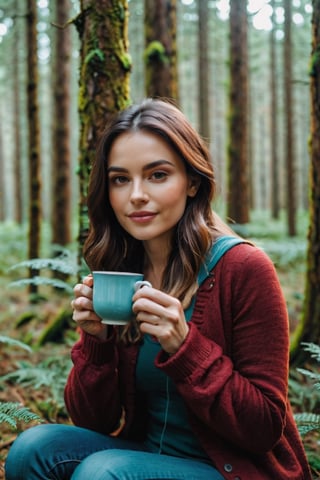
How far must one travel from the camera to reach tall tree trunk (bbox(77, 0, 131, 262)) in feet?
12.0

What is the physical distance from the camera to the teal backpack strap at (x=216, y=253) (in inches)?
90.6

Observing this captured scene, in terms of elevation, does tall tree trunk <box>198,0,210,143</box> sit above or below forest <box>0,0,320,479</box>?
above

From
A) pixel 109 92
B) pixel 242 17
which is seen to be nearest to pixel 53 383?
pixel 109 92

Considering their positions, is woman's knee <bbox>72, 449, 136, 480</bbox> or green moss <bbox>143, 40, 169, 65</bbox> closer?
woman's knee <bbox>72, 449, 136, 480</bbox>

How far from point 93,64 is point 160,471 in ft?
8.93

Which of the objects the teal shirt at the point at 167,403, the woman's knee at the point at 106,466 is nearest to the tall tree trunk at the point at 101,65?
the teal shirt at the point at 167,403

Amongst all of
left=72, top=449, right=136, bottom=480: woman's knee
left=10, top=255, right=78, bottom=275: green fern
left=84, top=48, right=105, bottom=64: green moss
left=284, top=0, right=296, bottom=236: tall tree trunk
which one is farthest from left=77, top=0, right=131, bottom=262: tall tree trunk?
left=284, top=0, right=296, bottom=236: tall tree trunk


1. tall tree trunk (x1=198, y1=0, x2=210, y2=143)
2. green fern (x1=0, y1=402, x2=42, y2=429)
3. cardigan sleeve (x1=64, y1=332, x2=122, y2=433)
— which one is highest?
tall tree trunk (x1=198, y1=0, x2=210, y2=143)

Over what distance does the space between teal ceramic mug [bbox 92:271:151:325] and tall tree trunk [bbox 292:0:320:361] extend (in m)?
2.79

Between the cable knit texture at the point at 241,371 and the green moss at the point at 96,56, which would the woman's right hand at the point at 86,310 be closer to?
the cable knit texture at the point at 241,371

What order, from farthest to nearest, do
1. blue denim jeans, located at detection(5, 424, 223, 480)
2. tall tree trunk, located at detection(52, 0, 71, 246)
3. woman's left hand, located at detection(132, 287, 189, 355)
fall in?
tall tree trunk, located at detection(52, 0, 71, 246), blue denim jeans, located at detection(5, 424, 223, 480), woman's left hand, located at detection(132, 287, 189, 355)

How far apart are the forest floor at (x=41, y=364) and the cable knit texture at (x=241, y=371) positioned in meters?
1.14

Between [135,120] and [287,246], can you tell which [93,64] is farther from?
[287,246]

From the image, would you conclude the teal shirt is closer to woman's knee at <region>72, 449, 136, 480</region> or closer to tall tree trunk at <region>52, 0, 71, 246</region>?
woman's knee at <region>72, 449, 136, 480</region>
